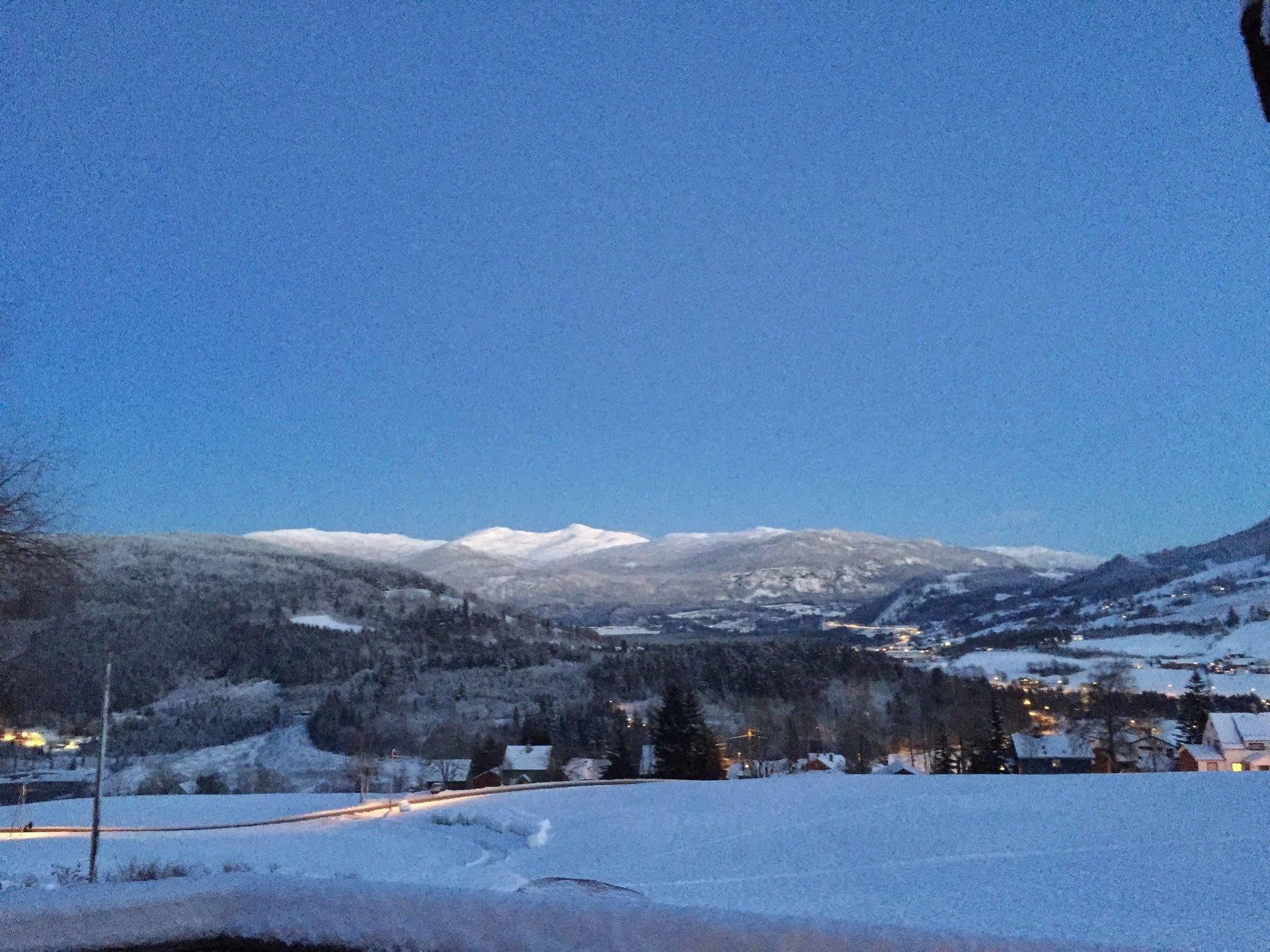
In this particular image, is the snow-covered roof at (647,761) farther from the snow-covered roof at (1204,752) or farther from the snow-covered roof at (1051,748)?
the snow-covered roof at (1204,752)

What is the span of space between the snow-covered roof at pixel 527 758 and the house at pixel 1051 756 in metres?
18.9

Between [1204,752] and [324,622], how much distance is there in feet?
270

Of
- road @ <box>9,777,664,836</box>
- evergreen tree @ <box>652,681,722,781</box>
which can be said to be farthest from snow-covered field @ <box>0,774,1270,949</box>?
evergreen tree @ <box>652,681,722,781</box>

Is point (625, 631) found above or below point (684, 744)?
above

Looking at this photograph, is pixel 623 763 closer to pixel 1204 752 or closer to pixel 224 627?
pixel 1204 752

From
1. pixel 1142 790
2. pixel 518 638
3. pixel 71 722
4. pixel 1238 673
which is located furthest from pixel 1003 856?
pixel 518 638

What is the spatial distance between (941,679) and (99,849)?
6304cm

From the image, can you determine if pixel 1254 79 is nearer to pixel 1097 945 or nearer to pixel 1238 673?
pixel 1097 945

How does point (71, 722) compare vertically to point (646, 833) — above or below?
above

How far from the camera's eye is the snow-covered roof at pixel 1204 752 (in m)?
31.9

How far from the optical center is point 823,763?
122 ft

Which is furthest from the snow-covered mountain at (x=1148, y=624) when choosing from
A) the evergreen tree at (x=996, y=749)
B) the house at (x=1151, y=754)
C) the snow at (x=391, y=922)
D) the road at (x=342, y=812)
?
the snow at (x=391, y=922)

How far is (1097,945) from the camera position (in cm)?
135

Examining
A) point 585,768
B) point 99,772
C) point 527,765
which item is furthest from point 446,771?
point 99,772
